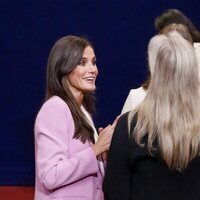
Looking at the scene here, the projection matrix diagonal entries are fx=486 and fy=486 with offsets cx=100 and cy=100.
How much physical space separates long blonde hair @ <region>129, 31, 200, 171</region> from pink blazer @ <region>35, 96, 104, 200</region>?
384mm

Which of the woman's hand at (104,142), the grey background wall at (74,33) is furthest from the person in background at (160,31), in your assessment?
the grey background wall at (74,33)

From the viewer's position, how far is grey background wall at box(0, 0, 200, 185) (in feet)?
12.3

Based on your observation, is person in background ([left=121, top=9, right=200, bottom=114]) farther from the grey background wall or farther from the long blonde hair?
the grey background wall

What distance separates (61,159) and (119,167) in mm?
287

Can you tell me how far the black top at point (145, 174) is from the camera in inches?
56.7

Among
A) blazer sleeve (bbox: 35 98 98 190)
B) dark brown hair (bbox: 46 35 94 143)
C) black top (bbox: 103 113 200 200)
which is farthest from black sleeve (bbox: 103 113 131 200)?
dark brown hair (bbox: 46 35 94 143)

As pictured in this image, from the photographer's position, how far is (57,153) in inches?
66.9

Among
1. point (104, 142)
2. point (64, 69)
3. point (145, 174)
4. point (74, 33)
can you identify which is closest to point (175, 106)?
point (145, 174)

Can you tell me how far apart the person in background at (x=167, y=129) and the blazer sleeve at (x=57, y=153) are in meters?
0.28

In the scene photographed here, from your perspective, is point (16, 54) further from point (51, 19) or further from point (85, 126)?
point (85, 126)

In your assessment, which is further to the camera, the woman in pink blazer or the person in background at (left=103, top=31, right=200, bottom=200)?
the woman in pink blazer

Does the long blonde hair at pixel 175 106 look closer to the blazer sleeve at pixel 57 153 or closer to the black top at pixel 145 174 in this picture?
the black top at pixel 145 174

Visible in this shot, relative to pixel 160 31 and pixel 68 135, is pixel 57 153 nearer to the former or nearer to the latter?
pixel 68 135

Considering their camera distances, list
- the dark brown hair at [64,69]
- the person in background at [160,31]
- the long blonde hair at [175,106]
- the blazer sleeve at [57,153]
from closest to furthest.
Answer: the long blonde hair at [175,106] → the blazer sleeve at [57,153] → the dark brown hair at [64,69] → the person in background at [160,31]
